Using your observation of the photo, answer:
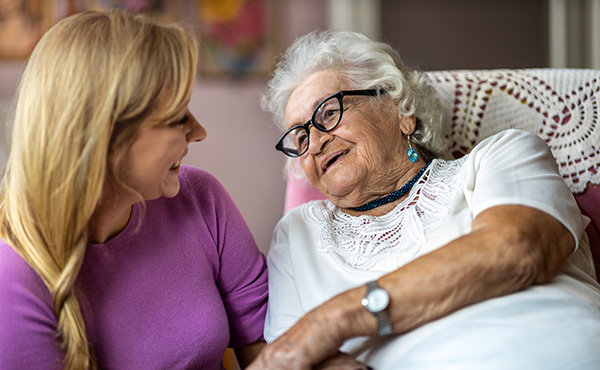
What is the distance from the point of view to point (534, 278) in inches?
44.4

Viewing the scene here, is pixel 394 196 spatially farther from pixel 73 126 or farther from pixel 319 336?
pixel 73 126

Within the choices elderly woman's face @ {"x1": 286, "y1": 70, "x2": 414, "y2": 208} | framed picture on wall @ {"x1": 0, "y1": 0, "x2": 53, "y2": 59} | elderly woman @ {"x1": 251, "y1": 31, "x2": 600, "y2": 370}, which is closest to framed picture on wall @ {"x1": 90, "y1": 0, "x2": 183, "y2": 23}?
framed picture on wall @ {"x1": 0, "y1": 0, "x2": 53, "y2": 59}

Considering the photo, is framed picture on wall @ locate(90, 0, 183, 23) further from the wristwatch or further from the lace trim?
the wristwatch

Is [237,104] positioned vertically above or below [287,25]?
below

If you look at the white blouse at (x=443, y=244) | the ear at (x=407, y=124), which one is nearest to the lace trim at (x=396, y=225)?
the white blouse at (x=443, y=244)

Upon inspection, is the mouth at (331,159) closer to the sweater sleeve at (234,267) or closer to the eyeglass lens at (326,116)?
the eyeglass lens at (326,116)

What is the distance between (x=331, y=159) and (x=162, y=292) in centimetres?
58

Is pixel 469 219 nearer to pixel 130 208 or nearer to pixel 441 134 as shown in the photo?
pixel 441 134

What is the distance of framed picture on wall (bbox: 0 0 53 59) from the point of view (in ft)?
9.54

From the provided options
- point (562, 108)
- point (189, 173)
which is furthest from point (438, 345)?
point (562, 108)

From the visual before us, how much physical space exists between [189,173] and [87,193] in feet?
1.31

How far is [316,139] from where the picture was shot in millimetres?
1571

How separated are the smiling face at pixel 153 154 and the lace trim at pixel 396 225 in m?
0.47

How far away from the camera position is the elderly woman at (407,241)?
3.63 feet
